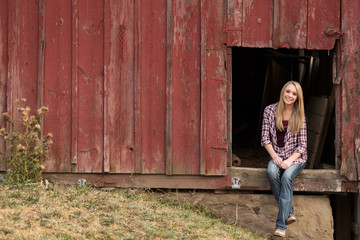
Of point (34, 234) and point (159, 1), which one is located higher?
point (159, 1)

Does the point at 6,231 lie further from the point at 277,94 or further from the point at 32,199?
the point at 277,94

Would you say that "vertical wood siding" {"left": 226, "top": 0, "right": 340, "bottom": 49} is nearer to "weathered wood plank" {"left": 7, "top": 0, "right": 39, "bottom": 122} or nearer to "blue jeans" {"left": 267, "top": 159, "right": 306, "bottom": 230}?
"blue jeans" {"left": 267, "top": 159, "right": 306, "bottom": 230}

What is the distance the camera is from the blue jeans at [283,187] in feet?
17.4

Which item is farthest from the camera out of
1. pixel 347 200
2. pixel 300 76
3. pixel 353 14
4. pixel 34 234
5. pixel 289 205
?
pixel 300 76

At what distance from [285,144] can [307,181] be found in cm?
62

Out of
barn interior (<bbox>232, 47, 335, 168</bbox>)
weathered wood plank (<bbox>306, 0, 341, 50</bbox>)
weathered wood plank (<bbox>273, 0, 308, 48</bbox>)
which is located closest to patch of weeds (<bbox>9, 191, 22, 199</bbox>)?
barn interior (<bbox>232, 47, 335, 168</bbox>)

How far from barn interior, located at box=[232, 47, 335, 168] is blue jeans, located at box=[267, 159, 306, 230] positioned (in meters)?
0.80

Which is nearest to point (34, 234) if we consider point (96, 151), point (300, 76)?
point (96, 151)

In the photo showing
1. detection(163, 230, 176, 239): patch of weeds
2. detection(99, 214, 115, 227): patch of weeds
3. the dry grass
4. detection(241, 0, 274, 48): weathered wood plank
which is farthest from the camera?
detection(241, 0, 274, 48): weathered wood plank

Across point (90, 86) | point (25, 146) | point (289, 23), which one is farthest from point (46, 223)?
point (289, 23)

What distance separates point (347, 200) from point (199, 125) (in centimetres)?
265

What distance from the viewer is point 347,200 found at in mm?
6746

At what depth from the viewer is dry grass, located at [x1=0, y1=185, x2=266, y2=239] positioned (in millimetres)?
4320

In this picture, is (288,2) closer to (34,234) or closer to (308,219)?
(308,219)
